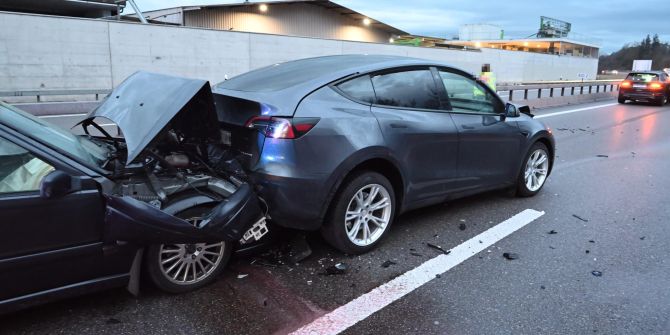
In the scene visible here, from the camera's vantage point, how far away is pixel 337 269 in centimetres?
378

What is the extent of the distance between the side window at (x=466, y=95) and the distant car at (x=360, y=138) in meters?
0.01

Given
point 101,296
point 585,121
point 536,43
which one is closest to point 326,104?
point 101,296

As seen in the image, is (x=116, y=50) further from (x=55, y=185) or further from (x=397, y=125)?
(x=55, y=185)

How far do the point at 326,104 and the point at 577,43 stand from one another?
79273 millimetres

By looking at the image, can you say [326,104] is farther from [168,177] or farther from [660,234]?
[660,234]

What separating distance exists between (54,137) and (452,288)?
2.89 metres

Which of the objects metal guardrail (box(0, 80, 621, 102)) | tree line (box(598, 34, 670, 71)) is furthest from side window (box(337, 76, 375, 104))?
tree line (box(598, 34, 670, 71))

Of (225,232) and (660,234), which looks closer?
(225,232)

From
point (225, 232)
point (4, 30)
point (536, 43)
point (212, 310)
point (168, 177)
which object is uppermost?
point (536, 43)

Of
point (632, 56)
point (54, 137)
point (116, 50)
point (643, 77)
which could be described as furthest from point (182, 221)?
point (632, 56)

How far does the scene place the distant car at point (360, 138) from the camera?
3555mm

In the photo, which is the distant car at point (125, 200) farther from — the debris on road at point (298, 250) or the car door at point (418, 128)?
the car door at point (418, 128)

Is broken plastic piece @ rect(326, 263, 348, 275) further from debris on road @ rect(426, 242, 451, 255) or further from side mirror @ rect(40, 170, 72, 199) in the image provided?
side mirror @ rect(40, 170, 72, 199)

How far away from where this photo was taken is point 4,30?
52.0 feet
